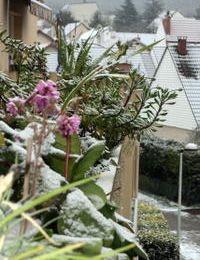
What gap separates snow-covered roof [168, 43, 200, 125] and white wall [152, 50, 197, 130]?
0.88ft

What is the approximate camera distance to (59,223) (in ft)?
6.15

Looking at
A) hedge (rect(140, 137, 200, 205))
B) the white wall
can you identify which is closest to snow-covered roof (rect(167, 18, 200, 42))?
the white wall

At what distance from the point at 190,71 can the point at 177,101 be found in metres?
1.75

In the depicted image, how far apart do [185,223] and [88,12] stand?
5182cm

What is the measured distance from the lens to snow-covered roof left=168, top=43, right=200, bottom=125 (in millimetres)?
31797

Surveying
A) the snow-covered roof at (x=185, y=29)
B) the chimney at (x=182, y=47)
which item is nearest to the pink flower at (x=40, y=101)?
the chimney at (x=182, y=47)

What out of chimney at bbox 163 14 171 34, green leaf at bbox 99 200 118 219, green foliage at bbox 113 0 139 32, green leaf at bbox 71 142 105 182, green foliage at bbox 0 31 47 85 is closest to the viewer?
green leaf at bbox 99 200 118 219

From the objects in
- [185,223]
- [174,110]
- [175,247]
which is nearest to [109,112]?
[175,247]

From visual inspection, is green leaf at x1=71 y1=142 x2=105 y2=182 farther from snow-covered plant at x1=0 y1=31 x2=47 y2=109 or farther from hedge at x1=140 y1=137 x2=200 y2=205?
hedge at x1=140 y1=137 x2=200 y2=205

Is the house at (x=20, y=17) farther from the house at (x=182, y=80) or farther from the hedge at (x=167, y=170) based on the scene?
the house at (x=182, y=80)

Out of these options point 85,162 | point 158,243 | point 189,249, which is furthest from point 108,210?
point 189,249

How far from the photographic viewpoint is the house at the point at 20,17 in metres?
9.77

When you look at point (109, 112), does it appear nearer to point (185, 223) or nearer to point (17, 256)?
point (17, 256)

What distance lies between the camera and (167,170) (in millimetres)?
24516
